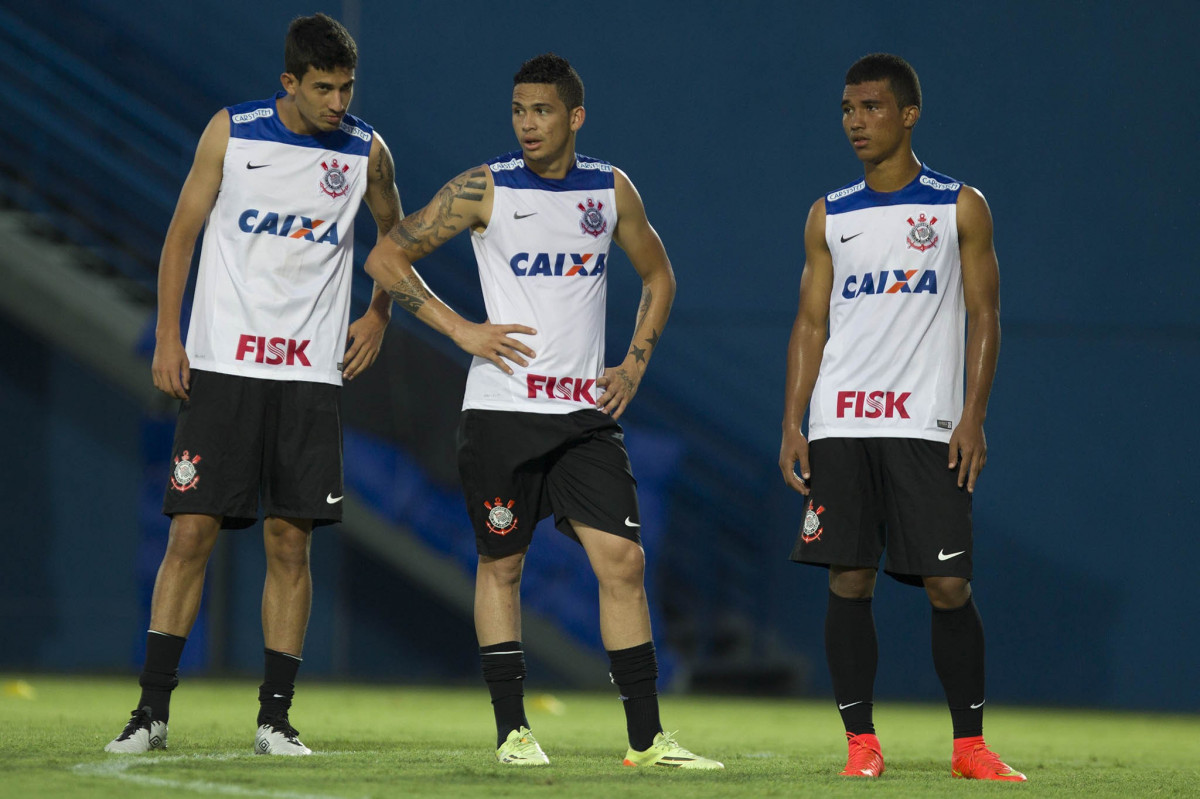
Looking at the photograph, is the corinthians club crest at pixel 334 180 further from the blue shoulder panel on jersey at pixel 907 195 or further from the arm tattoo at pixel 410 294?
the blue shoulder panel on jersey at pixel 907 195

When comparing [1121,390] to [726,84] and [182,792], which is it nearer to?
[726,84]

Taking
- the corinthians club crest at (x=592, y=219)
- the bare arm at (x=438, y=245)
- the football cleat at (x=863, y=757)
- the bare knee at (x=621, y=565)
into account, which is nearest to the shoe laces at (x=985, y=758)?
the football cleat at (x=863, y=757)

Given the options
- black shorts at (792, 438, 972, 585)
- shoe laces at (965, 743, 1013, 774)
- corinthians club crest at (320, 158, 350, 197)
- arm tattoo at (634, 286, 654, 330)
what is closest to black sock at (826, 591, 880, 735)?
black shorts at (792, 438, 972, 585)

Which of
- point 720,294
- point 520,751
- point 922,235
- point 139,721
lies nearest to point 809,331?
point 922,235

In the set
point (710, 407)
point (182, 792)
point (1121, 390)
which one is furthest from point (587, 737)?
point (1121, 390)

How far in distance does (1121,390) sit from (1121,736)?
349 cm

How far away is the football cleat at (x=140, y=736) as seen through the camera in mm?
4172

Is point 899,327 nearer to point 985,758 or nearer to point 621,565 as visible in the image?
point 621,565

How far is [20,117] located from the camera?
1020 cm

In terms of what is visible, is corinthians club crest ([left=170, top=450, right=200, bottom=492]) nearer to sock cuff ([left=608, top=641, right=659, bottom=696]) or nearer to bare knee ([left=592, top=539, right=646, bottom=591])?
bare knee ([left=592, top=539, right=646, bottom=591])

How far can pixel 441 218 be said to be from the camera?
14.4ft

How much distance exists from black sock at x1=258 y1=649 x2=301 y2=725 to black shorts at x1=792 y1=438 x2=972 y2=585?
1531 mm

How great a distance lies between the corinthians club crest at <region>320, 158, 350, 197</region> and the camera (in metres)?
4.52

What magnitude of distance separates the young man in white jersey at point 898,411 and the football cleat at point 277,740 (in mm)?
1551
